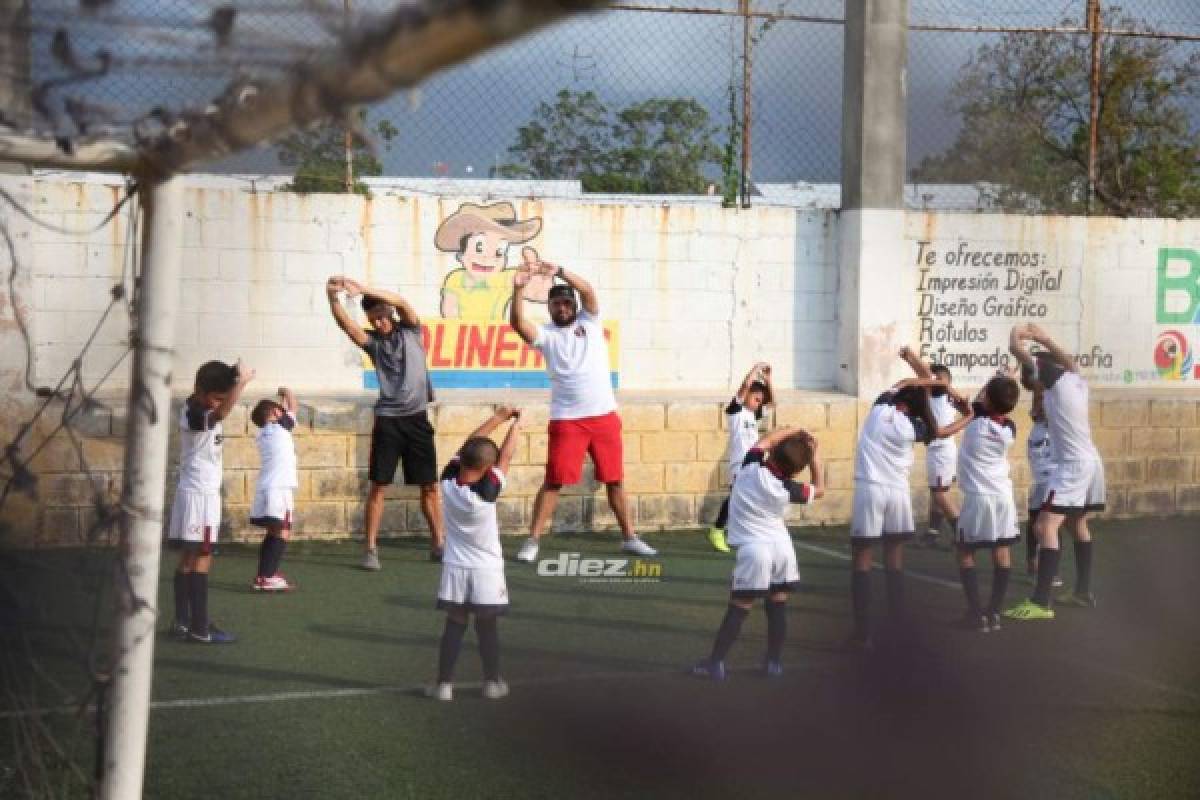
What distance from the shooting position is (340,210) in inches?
466

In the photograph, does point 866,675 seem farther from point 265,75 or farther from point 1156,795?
point 265,75

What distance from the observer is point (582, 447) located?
10922 millimetres

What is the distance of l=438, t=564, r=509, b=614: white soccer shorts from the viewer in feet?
23.1

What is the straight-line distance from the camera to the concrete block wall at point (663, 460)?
11.4m

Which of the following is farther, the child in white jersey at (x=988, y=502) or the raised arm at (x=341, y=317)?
the raised arm at (x=341, y=317)

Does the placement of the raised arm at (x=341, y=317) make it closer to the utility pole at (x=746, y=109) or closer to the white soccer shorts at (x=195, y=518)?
the white soccer shorts at (x=195, y=518)

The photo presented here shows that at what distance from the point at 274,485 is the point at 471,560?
2562 millimetres

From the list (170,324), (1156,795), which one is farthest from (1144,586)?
(170,324)

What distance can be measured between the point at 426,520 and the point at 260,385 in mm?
1706

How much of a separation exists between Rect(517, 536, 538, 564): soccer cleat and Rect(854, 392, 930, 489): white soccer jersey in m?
2.71

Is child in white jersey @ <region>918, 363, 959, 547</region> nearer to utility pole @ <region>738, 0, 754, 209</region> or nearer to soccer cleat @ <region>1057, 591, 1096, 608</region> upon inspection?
soccer cleat @ <region>1057, 591, 1096, 608</region>

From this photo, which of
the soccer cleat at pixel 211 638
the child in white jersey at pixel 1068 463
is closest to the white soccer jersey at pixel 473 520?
the soccer cleat at pixel 211 638

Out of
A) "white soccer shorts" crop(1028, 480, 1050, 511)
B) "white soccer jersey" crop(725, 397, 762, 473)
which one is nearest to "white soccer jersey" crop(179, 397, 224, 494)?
"white soccer jersey" crop(725, 397, 762, 473)

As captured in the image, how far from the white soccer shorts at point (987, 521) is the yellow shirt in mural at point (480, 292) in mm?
4433
